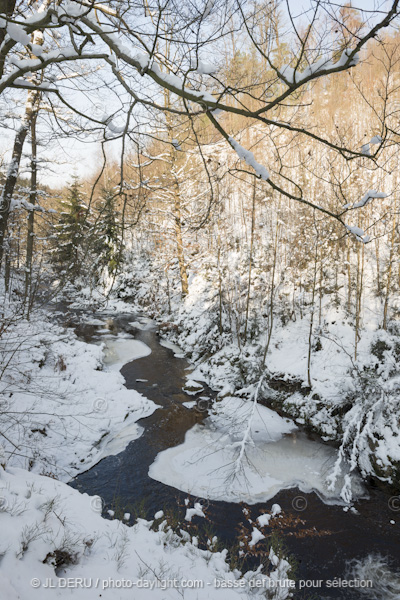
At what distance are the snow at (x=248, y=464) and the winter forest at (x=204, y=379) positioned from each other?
1.7 inches

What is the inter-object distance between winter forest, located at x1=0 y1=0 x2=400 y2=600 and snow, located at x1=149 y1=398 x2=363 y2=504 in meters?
0.04

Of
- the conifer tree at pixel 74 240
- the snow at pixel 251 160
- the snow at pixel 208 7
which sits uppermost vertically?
the snow at pixel 208 7

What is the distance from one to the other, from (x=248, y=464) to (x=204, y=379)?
444cm

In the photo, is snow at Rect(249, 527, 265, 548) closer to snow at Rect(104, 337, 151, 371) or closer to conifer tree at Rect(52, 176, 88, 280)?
conifer tree at Rect(52, 176, 88, 280)

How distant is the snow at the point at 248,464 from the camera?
620 cm

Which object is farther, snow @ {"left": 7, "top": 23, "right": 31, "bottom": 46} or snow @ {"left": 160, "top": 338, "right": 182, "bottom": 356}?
snow @ {"left": 160, "top": 338, "right": 182, "bottom": 356}

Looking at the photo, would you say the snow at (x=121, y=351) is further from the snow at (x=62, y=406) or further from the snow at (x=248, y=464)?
the snow at (x=248, y=464)

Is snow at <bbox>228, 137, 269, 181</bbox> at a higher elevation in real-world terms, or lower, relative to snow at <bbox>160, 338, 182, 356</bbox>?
higher

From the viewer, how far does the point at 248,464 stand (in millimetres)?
6805

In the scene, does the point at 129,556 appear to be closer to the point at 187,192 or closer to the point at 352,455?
the point at 352,455

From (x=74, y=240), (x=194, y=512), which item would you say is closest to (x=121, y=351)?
(x=194, y=512)

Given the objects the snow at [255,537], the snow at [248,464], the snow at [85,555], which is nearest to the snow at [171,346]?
the snow at [248,464]

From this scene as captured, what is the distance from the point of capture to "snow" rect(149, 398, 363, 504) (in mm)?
6199

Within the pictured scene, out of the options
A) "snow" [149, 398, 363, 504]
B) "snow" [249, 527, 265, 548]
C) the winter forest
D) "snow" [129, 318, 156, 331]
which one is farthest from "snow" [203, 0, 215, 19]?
"snow" [129, 318, 156, 331]
